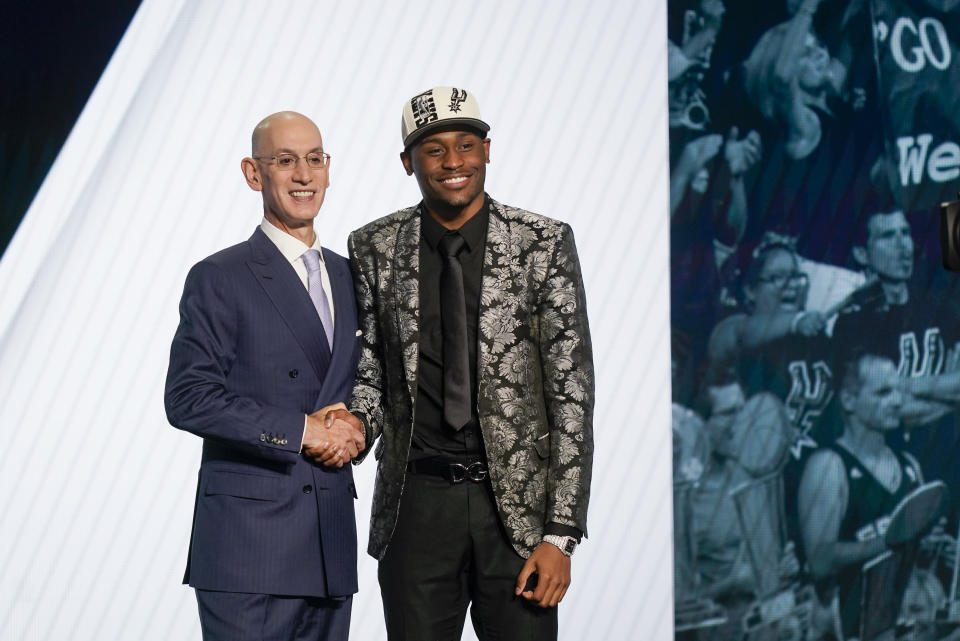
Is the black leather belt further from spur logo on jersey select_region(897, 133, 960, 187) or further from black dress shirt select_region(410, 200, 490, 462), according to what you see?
spur logo on jersey select_region(897, 133, 960, 187)

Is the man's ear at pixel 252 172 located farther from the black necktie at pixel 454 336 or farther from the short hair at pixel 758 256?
the short hair at pixel 758 256

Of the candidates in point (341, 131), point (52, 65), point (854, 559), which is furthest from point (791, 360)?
point (52, 65)

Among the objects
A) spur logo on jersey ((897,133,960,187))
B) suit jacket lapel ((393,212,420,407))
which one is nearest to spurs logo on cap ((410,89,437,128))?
suit jacket lapel ((393,212,420,407))

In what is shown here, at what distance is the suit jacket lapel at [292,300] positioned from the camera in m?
2.04

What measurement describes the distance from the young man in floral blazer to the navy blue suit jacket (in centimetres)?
10

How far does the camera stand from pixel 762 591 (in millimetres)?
3580

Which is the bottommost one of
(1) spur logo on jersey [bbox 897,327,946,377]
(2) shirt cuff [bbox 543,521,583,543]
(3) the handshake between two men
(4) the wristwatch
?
(4) the wristwatch

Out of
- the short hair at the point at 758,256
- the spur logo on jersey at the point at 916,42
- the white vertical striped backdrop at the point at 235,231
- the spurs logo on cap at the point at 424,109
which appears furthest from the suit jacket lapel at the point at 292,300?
the spur logo on jersey at the point at 916,42

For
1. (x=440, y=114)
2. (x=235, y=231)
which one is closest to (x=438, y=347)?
(x=440, y=114)

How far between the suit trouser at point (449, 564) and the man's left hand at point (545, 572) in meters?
0.03

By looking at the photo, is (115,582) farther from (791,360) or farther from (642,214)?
(791,360)

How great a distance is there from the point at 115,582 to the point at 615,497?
154 centimetres

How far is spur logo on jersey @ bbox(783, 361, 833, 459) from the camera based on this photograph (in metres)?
3.58

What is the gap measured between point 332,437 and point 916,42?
8.62ft
